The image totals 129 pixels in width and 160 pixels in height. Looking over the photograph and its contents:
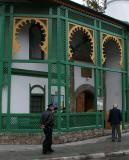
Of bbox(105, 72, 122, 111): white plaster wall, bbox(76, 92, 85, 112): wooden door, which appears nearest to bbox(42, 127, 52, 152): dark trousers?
bbox(76, 92, 85, 112): wooden door

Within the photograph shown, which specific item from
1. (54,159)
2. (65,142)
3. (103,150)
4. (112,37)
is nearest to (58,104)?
(65,142)

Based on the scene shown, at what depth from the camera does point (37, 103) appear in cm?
1833

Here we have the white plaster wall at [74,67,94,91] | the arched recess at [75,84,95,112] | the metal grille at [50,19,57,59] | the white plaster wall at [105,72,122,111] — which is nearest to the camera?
the metal grille at [50,19,57,59]

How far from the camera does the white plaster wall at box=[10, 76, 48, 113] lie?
675 inches

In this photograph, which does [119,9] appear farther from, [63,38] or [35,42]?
[63,38]

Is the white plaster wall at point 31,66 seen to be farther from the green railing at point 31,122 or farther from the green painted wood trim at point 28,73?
the green railing at point 31,122

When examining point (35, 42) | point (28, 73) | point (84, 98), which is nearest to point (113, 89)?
point (84, 98)

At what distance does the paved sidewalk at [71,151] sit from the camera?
43.7 feet

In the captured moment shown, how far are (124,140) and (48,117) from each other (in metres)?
5.14

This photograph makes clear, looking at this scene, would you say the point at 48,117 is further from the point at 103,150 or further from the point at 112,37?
the point at 112,37

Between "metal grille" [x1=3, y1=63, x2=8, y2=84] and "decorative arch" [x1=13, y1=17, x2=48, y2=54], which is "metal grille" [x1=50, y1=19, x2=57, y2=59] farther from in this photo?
"metal grille" [x1=3, y1=63, x2=8, y2=84]

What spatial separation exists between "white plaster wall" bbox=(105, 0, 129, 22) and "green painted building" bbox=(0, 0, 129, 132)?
3.83m

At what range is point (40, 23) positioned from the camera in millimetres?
16672

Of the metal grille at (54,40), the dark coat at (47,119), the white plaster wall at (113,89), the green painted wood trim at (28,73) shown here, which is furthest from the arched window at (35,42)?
the white plaster wall at (113,89)
